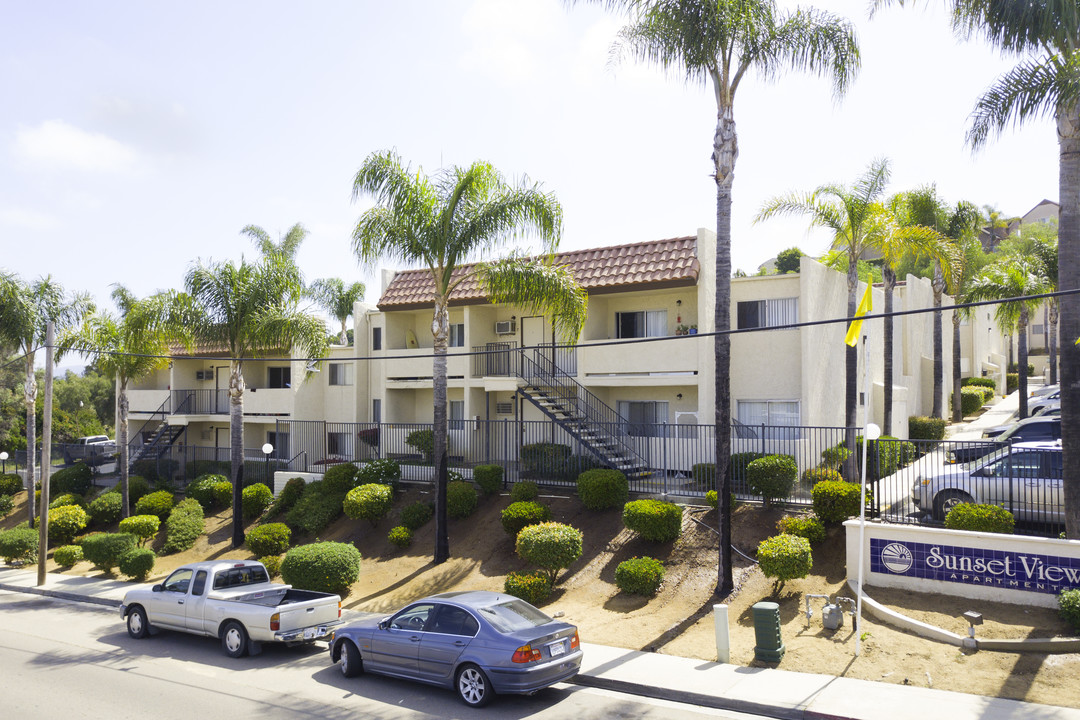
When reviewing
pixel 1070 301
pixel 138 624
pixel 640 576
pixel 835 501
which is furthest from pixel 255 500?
pixel 1070 301

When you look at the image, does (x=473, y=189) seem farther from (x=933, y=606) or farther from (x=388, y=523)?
(x=933, y=606)

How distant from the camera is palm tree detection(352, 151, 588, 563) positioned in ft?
58.0

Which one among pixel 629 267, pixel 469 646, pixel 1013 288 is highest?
pixel 1013 288

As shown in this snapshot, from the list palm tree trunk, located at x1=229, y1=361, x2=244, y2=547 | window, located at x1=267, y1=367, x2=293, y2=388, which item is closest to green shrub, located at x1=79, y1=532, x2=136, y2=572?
palm tree trunk, located at x1=229, y1=361, x2=244, y2=547

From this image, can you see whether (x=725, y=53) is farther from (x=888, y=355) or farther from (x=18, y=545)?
(x=18, y=545)

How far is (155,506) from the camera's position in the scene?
24844mm

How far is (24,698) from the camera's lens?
1038cm

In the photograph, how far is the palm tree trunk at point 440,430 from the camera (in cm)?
1789

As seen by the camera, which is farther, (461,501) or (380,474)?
(380,474)

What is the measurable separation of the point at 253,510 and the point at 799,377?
16.9 m

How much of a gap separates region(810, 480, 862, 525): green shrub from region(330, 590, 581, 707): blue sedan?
661cm

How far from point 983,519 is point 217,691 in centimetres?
1225

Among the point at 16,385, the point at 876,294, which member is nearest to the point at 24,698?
the point at 876,294

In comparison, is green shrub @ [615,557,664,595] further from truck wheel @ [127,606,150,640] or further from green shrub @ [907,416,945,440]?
green shrub @ [907,416,945,440]
